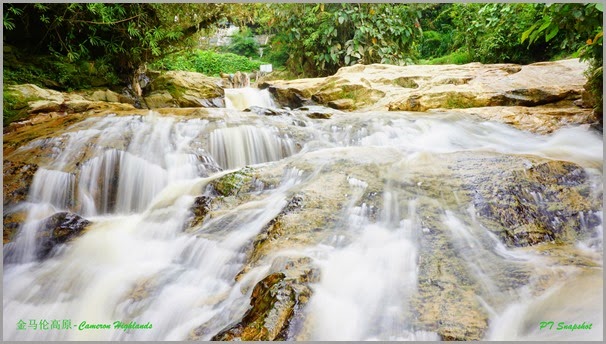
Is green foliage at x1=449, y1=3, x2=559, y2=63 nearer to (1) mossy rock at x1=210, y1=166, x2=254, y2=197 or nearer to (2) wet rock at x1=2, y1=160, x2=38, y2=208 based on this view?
(1) mossy rock at x1=210, y1=166, x2=254, y2=197

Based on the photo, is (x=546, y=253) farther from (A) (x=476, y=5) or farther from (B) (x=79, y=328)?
(A) (x=476, y=5)

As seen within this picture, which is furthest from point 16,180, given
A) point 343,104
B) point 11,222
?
point 343,104

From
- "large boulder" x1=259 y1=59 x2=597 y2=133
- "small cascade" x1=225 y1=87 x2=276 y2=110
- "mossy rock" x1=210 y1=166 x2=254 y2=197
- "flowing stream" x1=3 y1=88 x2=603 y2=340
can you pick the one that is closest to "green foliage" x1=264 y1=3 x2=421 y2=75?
"large boulder" x1=259 y1=59 x2=597 y2=133

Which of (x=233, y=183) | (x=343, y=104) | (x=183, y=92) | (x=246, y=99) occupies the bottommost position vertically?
(x=233, y=183)

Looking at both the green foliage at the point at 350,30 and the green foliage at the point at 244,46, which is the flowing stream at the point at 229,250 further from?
the green foliage at the point at 244,46

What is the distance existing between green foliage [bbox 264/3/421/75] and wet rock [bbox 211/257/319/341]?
431 inches

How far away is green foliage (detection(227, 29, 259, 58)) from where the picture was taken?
2095cm

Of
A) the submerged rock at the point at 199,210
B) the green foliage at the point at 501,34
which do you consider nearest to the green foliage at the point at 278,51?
the green foliage at the point at 501,34

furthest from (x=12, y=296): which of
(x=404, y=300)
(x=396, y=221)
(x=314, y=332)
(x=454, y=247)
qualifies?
(x=454, y=247)

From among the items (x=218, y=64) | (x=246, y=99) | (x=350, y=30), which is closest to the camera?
(x=246, y=99)

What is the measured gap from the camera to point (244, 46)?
21.1m

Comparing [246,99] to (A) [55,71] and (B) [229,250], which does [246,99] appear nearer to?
(A) [55,71]

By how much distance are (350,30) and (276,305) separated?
12.3 m

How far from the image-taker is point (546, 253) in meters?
2.40
